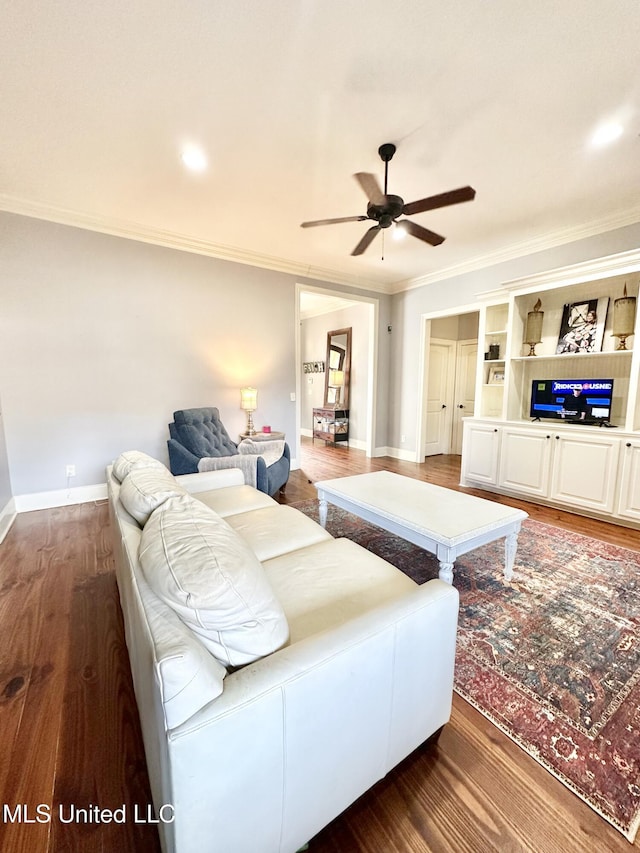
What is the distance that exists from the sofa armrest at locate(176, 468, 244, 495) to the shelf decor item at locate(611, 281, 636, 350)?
3697 mm

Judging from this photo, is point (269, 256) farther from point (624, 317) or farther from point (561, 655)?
point (561, 655)

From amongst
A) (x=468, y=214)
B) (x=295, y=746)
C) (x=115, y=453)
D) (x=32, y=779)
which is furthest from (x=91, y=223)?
(x=295, y=746)

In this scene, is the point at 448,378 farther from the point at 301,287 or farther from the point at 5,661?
the point at 5,661

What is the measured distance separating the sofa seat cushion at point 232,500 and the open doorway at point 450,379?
4.05 meters

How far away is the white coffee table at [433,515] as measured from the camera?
1.91 m

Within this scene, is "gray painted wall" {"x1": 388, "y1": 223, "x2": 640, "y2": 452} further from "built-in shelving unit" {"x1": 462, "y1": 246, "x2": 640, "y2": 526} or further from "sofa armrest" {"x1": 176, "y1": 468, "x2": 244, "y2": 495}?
"sofa armrest" {"x1": 176, "y1": 468, "x2": 244, "y2": 495}

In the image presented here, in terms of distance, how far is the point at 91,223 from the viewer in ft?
11.4

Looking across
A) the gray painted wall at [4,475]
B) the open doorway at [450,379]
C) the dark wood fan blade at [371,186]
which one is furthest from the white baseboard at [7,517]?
the open doorway at [450,379]

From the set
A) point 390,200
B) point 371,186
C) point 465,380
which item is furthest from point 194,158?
point 465,380

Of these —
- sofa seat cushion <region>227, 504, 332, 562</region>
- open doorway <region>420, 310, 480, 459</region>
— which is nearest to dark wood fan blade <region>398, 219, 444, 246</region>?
sofa seat cushion <region>227, 504, 332, 562</region>

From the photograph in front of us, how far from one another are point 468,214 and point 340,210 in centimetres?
122

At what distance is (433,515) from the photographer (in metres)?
2.15

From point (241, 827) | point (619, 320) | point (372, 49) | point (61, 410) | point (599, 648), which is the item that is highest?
point (372, 49)

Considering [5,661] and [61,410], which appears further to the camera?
[61,410]
